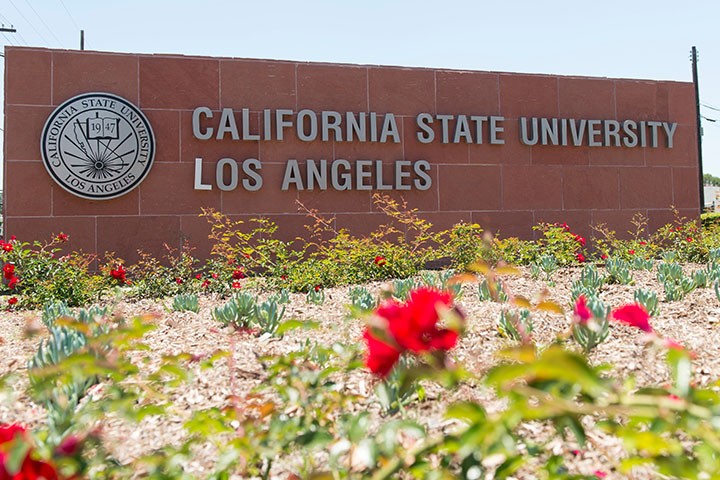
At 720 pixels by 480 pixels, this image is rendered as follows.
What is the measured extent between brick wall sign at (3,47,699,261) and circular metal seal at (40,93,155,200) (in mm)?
18

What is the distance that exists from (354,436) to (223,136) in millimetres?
7564

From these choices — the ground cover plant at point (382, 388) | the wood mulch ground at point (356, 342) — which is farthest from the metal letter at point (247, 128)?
the wood mulch ground at point (356, 342)

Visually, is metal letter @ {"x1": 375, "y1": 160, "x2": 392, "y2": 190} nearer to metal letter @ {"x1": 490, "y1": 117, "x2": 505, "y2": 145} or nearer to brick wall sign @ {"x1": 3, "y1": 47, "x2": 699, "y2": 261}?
brick wall sign @ {"x1": 3, "y1": 47, "x2": 699, "y2": 261}

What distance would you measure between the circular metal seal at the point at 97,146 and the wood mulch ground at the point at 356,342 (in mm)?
3403

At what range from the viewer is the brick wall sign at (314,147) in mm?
7844

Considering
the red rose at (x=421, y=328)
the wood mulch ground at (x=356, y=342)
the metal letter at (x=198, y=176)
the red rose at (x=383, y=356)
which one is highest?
the metal letter at (x=198, y=176)

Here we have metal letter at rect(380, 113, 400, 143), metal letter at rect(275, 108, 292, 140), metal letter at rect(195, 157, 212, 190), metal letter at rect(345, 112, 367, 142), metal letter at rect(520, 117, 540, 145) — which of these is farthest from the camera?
metal letter at rect(520, 117, 540, 145)

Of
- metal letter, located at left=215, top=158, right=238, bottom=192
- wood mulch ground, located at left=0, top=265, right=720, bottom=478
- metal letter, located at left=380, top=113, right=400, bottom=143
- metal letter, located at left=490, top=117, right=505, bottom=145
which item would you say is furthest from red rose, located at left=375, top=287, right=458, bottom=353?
metal letter, located at left=490, top=117, right=505, bottom=145

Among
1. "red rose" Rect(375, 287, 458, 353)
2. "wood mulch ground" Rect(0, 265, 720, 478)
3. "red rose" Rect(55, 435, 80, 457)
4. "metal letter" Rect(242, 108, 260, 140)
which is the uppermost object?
"metal letter" Rect(242, 108, 260, 140)

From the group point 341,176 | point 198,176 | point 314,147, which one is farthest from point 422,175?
point 198,176

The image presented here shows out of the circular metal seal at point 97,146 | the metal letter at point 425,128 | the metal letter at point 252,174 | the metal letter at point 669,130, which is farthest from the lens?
the metal letter at point 669,130

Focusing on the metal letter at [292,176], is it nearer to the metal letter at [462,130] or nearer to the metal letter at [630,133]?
the metal letter at [462,130]

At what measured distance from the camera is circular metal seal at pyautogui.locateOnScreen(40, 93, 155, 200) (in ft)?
25.6

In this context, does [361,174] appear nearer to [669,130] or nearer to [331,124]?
[331,124]
